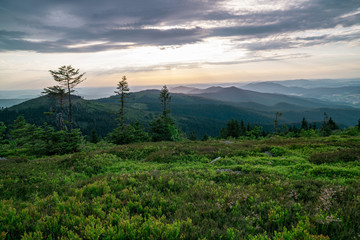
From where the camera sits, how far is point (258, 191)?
21.7 ft

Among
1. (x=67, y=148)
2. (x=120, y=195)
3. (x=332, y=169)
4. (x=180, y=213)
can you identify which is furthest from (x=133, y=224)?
(x=67, y=148)

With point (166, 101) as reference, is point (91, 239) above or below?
below

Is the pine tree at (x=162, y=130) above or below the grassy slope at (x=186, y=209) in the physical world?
below

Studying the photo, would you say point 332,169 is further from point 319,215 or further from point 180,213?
point 180,213

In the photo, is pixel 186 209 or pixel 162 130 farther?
pixel 162 130

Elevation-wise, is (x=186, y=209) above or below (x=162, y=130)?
above

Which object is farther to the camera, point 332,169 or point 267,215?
point 332,169

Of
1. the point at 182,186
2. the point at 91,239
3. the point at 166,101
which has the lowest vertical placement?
the point at 182,186

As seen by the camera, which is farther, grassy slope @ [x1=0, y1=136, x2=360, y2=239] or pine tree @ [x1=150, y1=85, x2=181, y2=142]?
pine tree @ [x1=150, y1=85, x2=181, y2=142]

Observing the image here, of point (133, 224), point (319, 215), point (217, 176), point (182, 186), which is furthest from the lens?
point (217, 176)

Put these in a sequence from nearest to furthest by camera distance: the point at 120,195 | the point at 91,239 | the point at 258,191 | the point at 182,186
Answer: the point at 91,239 < the point at 120,195 < the point at 258,191 < the point at 182,186

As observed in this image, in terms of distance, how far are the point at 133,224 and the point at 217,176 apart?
5675 mm

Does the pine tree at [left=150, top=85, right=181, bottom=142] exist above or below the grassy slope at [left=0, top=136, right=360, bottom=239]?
below

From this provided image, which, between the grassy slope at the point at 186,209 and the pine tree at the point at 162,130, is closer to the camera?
the grassy slope at the point at 186,209
